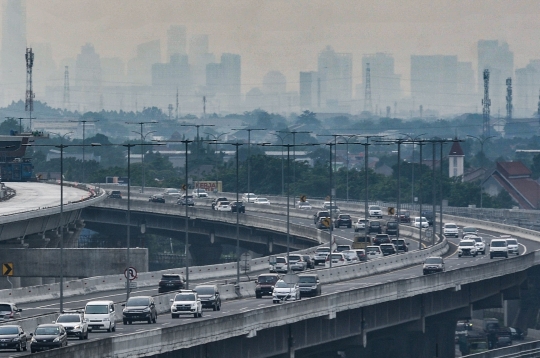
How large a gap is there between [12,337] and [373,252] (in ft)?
234

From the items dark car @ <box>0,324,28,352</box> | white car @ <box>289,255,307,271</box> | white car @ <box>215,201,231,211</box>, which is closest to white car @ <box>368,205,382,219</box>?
white car @ <box>215,201,231,211</box>

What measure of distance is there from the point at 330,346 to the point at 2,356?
113 ft

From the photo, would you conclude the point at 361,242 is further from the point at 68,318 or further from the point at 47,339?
the point at 47,339

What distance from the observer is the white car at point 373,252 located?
120m

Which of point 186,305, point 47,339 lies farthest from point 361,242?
point 47,339

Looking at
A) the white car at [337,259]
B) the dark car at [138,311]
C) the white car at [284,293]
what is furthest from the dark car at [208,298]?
the white car at [337,259]

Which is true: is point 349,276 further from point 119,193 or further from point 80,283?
point 119,193

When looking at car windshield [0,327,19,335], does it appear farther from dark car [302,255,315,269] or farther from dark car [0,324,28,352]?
dark car [302,255,315,269]

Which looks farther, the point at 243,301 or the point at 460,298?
the point at 460,298

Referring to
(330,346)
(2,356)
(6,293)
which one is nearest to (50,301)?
(6,293)

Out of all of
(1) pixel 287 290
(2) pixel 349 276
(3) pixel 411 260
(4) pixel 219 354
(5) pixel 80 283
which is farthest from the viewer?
(3) pixel 411 260

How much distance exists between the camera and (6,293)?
80875mm

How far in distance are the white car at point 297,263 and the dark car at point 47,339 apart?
2144 inches

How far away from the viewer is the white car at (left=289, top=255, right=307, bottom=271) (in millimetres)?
107000
